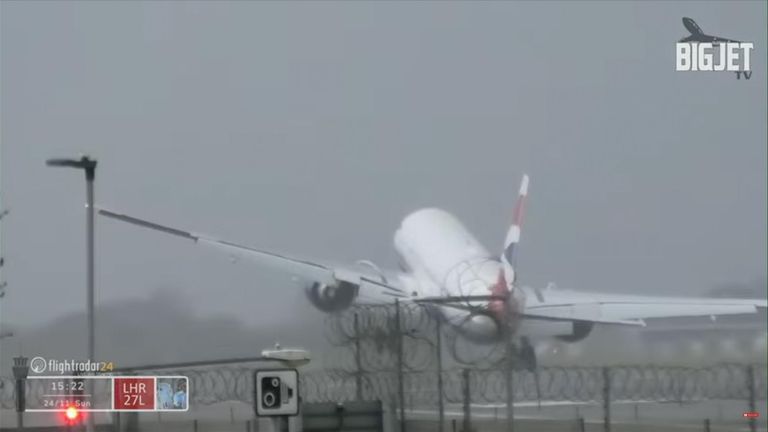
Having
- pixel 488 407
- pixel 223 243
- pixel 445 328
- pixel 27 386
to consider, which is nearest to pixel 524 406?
pixel 488 407

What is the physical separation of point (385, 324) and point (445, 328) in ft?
4.36

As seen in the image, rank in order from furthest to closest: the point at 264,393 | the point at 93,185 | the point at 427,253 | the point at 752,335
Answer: the point at 427,253 → the point at 93,185 → the point at 752,335 → the point at 264,393

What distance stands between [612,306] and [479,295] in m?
2.07

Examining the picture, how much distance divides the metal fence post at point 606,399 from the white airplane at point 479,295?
1.66m

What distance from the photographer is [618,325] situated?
84.5 ft

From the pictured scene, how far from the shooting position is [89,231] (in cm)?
2509

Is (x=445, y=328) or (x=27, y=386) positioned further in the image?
(x=445, y=328)

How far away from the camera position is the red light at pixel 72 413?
75.3 feet

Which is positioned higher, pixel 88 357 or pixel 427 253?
pixel 427 253

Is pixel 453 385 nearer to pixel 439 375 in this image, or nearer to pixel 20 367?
pixel 439 375

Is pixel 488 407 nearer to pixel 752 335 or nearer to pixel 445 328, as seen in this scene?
pixel 445 328

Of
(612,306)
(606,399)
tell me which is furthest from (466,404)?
(612,306)

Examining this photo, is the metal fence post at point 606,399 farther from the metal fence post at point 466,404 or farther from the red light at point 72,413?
the red light at point 72,413

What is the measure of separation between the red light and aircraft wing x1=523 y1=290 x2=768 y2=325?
7.33 metres
